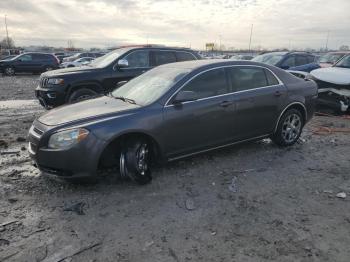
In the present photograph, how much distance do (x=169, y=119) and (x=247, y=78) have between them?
181cm

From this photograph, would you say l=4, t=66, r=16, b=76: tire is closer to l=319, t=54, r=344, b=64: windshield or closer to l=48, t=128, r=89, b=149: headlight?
l=319, t=54, r=344, b=64: windshield

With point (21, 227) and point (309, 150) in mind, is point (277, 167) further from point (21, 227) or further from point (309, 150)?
point (21, 227)

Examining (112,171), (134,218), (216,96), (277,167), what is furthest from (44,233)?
(277,167)

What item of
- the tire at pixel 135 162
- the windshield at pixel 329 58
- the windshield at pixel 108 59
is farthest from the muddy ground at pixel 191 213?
the windshield at pixel 329 58

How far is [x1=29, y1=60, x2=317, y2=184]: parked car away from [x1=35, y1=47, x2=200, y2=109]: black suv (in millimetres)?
3001

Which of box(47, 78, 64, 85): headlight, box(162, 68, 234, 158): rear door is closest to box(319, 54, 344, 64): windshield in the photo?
box(47, 78, 64, 85): headlight

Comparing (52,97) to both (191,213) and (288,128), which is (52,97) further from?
(191,213)

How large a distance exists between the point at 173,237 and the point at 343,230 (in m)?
1.83

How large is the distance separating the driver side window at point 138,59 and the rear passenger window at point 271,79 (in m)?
4.07

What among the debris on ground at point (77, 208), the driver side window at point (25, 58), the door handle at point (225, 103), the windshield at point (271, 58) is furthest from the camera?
the driver side window at point (25, 58)

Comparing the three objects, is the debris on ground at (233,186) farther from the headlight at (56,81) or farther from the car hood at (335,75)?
the car hood at (335,75)

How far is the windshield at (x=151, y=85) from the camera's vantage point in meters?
5.11

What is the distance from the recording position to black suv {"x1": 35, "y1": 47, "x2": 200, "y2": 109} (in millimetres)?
8516

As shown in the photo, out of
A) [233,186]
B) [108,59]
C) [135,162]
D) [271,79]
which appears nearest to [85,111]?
[135,162]
